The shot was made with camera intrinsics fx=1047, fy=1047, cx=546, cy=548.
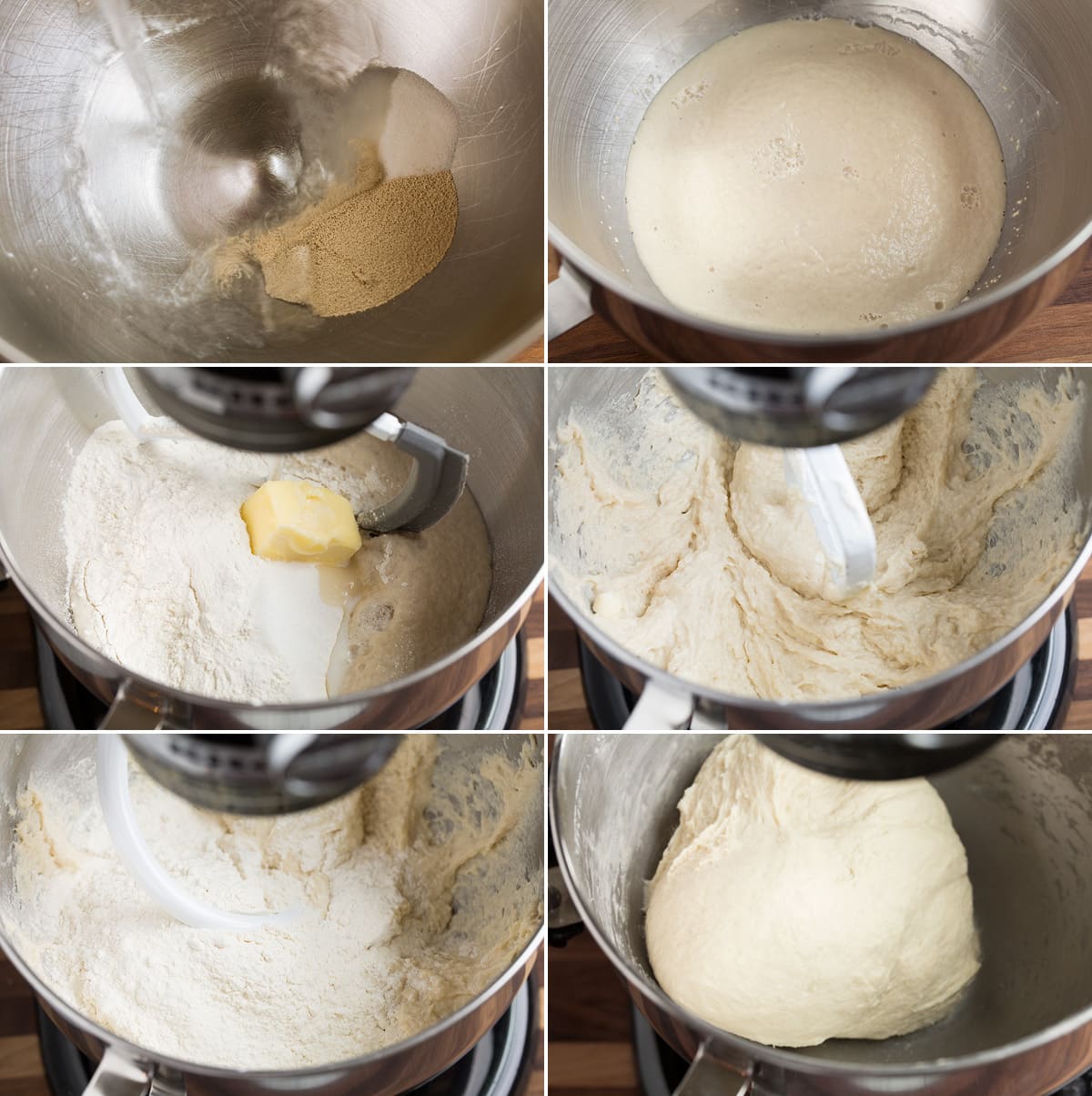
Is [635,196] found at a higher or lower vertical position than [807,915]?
higher

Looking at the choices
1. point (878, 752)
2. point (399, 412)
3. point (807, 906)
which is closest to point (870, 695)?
point (878, 752)

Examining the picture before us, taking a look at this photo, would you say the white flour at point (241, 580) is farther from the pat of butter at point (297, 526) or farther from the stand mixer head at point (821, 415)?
the stand mixer head at point (821, 415)

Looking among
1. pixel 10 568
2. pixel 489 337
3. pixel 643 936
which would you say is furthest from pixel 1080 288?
pixel 10 568

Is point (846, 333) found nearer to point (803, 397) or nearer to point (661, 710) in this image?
point (803, 397)

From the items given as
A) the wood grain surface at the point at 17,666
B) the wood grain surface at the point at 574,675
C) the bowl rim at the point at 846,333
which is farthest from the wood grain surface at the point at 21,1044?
the bowl rim at the point at 846,333

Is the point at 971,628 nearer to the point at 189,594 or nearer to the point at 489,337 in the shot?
the point at 489,337
